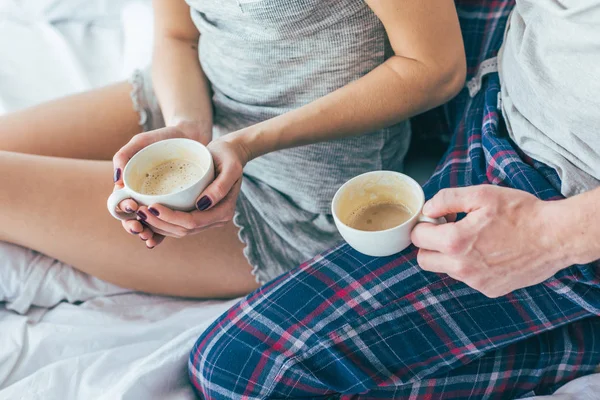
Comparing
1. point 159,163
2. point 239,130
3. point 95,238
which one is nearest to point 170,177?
point 159,163

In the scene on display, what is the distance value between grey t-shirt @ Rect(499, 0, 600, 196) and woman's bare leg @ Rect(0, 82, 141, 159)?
72 centimetres

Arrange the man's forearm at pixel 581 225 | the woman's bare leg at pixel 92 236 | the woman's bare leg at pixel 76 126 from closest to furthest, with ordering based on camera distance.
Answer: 1. the man's forearm at pixel 581 225
2. the woman's bare leg at pixel 92 236
3. the woman's bare leg at pixel 76 126

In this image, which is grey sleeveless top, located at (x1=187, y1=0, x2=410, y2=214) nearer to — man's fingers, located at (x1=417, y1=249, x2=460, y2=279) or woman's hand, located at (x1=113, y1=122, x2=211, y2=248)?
woman's hand, located at (x1=113, y1=122, x2=211, y2=248)

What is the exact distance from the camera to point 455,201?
2.40 feet

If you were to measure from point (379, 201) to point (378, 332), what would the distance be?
19cm

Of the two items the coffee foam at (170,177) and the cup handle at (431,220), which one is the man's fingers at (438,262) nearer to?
the cup handle at (431,220)

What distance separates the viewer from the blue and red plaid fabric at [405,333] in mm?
853

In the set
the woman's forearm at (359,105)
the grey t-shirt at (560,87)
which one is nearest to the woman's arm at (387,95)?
the woman's forearm at (359,105)

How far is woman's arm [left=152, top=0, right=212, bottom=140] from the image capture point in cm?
107

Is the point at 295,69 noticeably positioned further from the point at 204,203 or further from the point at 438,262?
the point at 438,262

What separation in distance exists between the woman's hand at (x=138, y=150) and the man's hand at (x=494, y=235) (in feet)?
1.21

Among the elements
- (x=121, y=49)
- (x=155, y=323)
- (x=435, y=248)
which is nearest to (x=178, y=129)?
(x=155, y=323)

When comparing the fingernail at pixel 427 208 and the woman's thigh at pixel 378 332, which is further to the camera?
the woman's thigh at pixel 378 332

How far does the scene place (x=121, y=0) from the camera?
1.66 metres
